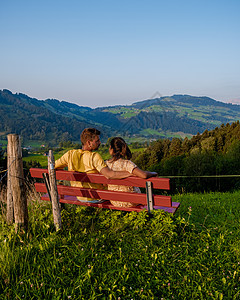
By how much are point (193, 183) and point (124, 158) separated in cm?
2754

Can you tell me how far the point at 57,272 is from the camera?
3205 mm

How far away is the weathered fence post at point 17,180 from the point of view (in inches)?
151

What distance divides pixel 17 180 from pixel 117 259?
1920 millimetres

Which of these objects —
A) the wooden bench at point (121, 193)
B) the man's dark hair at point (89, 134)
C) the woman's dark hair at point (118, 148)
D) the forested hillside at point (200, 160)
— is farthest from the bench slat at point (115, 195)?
the forested hillside at point (200, 160)

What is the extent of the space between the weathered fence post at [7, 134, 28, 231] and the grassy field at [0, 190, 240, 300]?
23cm

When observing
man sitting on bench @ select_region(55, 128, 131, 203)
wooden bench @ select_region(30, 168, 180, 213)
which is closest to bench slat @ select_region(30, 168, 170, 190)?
wooden bench @ select_region(30, 168, 180, 213)

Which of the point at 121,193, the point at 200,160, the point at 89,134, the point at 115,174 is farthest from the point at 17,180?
the point at 200,160

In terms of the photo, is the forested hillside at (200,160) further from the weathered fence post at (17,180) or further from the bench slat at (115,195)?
the weathered fence post at (17,180)

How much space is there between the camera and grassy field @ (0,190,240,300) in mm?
2969

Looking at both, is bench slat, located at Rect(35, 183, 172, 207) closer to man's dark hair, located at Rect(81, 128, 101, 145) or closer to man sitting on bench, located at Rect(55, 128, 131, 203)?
man sitting on bench, located at Rect(55, 128, 131, 203)

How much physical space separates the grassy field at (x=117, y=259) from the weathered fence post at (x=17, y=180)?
0.23 m

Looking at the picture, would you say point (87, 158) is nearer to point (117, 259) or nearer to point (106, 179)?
point (106, 179)

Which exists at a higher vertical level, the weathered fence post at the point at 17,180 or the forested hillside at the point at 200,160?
the weathered fence post at the point at 17,180

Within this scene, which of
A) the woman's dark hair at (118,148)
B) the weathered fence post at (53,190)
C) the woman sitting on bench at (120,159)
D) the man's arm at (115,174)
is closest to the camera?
the weathered fence post at (53,190)
